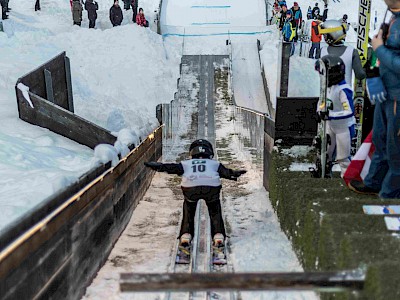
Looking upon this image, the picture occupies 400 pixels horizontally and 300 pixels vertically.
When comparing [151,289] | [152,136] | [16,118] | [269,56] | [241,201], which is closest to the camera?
[151,289]

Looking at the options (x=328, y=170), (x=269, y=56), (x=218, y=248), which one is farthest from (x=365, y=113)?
(x=269, y=56)

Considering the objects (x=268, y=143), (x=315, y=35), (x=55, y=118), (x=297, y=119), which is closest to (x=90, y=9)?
(x=55, y=118)

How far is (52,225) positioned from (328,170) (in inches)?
143

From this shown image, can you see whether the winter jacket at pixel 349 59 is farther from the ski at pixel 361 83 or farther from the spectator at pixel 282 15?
the spectator at pixel 282 15

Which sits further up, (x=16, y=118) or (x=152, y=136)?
(x=16, y=118)

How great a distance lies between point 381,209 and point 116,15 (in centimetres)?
2230

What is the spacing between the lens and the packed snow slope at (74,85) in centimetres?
648

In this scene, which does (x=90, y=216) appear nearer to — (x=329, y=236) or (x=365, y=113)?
(x=329, y=236)

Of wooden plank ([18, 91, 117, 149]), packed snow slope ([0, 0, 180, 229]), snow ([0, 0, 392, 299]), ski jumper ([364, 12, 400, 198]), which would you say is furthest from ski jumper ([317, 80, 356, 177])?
wooden plank ([18, 91, 117, 149])

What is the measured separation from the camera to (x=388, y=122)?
4.62 meters

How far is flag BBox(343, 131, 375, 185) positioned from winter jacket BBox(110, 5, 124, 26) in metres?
21.1

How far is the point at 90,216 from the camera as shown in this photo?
18.0ft

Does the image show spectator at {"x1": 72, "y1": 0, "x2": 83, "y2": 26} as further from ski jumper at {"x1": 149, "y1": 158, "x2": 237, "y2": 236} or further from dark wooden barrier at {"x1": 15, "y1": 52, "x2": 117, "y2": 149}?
ski jumper at {"x1": 149, "y1": 158, "x2": 237, "y2": 236}

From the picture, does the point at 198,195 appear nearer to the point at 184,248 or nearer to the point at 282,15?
the point at 184,248
